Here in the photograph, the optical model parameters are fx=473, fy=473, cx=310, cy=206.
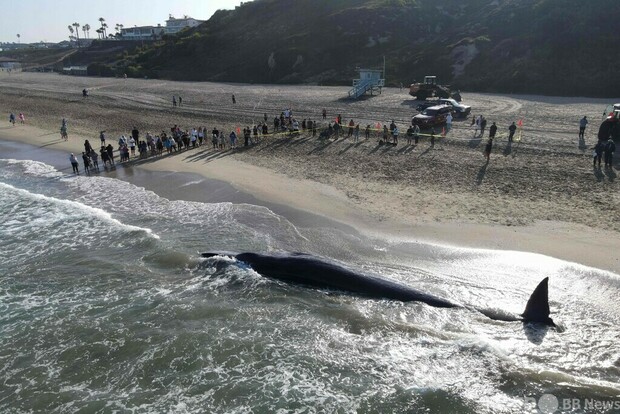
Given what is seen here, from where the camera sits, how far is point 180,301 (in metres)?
14.1

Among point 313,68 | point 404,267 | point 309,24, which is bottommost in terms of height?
point 404,267

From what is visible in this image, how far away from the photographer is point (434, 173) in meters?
24.4

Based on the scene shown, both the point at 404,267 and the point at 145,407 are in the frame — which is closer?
the point at 145,407

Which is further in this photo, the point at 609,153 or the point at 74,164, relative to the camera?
the point at 74,164

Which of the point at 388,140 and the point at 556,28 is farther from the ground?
the point at 556,28

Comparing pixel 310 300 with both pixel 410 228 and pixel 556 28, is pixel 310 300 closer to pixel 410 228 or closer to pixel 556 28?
pixel 410 228

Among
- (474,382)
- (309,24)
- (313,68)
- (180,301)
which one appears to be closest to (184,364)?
(180,301)

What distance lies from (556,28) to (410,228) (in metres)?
52.3

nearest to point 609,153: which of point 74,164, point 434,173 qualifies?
point 434,173

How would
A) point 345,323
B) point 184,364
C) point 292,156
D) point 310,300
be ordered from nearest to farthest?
1. point 184,364
2. point 345,323
3. point 310,300
4. point 292,156

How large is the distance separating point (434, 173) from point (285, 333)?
14.7 m

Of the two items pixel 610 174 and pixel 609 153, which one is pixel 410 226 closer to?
pixel 610 174

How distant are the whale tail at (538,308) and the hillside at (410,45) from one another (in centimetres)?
4233

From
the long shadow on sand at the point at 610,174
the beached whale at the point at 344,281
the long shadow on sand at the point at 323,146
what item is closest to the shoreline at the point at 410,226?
the beached whale at the point at 344,281
